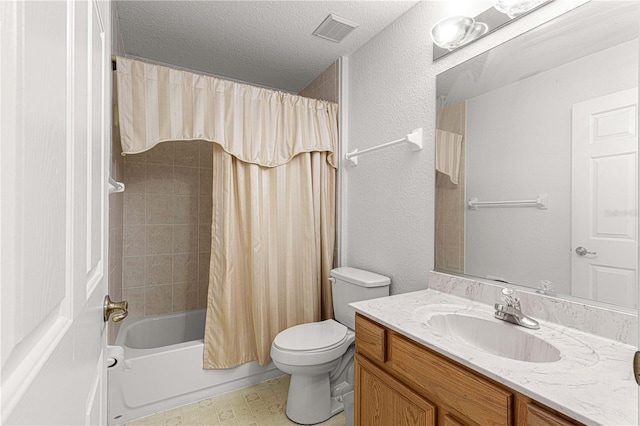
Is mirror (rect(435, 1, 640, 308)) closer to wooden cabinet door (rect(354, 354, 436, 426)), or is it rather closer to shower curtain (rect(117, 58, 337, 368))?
wooden cabinet door (rect(354, 354, 436, 426))

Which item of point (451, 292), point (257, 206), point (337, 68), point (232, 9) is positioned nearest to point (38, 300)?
point (451, 292)

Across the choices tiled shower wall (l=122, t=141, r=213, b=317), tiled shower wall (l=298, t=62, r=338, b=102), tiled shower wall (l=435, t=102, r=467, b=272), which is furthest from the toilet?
tiled shower wall (l=298, t=62, r=338, b=102)

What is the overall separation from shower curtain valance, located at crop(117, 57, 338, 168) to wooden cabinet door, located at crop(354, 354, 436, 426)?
1.42 metres

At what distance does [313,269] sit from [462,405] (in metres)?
1.50

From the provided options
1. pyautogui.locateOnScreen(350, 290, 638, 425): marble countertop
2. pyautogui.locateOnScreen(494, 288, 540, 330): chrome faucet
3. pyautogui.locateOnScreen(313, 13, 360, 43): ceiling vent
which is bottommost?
pyautogui.locateOnScreen(350, 290, 638, 425): marble countertop

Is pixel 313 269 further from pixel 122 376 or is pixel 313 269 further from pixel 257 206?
pixel 122 376

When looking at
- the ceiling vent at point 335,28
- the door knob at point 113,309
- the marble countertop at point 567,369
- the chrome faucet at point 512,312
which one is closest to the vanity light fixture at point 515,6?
the ceiling vent at point 335,28

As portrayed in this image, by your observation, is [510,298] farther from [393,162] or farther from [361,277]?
[393,162]

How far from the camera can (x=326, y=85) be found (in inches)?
102

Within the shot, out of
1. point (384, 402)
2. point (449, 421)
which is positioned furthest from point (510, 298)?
point (384, 402)

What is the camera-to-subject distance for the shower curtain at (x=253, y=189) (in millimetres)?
1850

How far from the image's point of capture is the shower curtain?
1.85 meters

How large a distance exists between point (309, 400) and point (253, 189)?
1313 mm

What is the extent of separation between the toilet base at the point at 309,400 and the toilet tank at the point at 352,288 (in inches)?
15.6
